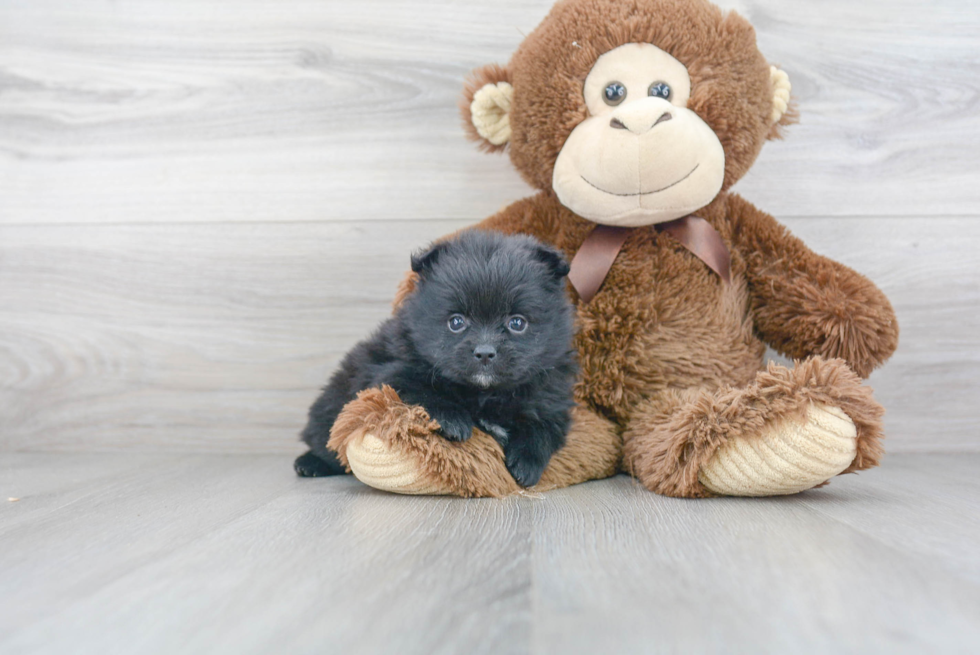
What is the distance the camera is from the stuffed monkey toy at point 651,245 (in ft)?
3.80

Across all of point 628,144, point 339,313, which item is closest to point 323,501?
point 339,313

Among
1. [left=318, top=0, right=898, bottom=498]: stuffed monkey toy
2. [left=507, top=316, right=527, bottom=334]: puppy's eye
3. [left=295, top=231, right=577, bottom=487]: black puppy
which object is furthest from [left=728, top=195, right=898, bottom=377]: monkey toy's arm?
[left=507, top=316, right=527, bottom=334]: puppy's eye

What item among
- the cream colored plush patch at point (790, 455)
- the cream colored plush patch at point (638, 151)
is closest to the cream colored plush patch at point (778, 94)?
the cream colored plush patch at point (638, 151)

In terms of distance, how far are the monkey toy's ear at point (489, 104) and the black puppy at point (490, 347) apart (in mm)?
305

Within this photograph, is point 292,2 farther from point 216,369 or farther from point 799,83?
point 799,83

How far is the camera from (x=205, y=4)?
172 cm

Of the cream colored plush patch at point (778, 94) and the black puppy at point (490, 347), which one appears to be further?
the cream colored plush patch at point (778, 94)

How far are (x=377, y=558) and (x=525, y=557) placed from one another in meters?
0.17

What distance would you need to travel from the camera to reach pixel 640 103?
4.03ft

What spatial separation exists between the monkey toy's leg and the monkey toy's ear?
0.66 meters

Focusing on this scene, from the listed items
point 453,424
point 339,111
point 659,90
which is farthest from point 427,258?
point 339,111

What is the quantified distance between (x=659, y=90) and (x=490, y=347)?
1.94 feet

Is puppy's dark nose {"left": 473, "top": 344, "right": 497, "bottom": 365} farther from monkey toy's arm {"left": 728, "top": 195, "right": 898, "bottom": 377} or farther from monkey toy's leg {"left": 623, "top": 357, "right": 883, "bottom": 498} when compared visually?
monkey toy's arm {"left": 728, "top": 195, "right": 898, "bottom": 377}

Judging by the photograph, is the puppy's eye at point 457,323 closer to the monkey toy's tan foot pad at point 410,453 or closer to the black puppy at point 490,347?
the black puppy at point 490,347
